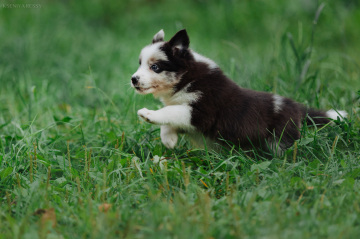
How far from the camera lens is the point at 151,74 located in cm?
283

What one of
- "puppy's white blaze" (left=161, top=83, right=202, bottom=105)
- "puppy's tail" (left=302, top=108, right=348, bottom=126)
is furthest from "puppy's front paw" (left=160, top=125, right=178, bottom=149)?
"puppy's tail" (left=302, top=108, right=348, bottom=126)

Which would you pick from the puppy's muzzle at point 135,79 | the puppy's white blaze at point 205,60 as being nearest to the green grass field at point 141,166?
the puppy's muzzle at point 135,79

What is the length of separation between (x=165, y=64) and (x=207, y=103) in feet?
1.56

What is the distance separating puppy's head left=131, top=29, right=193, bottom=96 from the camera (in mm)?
2844

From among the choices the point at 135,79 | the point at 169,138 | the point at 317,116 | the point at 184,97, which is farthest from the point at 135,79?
the point at 317,116

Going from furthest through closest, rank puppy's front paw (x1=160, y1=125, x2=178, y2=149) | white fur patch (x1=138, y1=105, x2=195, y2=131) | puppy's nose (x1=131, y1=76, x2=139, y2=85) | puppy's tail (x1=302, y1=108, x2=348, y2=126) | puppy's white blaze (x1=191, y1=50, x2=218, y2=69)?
puppy's tail (x1=302, y1=108, x2=348, y2=126), puppy's white blaze (x1=191, y1=50, x2=218, y2=69), puppy's front paw (x1=160, y1=125, x2=178, y2=149), puppy's nose (x1=131, y1=76, x2=139, y2=85), white fur patch (x1=138, y1=105, x2=195, y2=131)

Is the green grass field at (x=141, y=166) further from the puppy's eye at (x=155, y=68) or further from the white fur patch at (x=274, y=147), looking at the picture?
the puppy's eye at (x=155, y=68)

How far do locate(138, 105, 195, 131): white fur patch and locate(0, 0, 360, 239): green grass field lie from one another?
298mm

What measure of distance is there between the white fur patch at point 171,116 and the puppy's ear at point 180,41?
53 cm

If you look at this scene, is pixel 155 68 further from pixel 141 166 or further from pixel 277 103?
pixel 277 103

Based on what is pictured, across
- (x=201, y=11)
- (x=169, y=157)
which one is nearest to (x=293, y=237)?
(x=169, y=157)

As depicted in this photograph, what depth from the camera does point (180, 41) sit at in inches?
114

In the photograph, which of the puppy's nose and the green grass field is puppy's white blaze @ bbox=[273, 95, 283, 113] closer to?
the green grass field

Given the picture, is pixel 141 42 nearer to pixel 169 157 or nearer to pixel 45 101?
pixel 45 101
